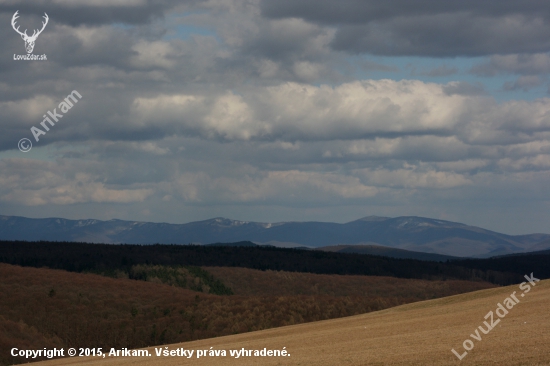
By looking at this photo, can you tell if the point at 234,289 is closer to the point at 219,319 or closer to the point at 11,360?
the point at 219,319

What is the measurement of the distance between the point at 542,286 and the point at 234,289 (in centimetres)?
12862

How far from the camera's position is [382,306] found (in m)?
117

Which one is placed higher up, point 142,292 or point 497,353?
point 142,292

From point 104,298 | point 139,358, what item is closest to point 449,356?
point 139,358

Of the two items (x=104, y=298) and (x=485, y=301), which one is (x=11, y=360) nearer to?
(x=104, y=298)

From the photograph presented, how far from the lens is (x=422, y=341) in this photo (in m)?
43.2

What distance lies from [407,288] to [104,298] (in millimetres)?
101637

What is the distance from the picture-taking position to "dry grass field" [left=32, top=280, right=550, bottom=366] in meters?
34.9

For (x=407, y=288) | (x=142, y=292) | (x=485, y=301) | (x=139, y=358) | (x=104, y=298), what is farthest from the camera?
(x=407, y=288)

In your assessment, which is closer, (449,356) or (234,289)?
(449,356)

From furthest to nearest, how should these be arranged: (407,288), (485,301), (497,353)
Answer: (407,288)
(485,301)
(497,353)

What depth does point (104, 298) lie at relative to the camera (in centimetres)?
11688

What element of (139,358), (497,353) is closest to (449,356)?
(497,353)

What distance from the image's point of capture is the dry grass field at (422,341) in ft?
115
